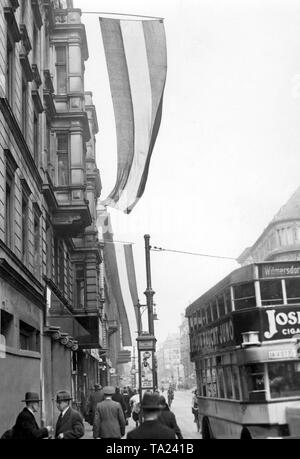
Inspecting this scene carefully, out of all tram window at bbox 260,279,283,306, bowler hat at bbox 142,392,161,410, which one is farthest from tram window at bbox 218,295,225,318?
bowler hat at bbox 142,392,161,410

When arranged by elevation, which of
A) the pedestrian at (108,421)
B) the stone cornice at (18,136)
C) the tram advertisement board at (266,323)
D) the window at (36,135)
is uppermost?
the window at (36,135)

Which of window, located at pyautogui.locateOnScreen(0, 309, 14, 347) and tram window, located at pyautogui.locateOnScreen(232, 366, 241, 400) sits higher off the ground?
window, located at pyautogui.locateOnScreen(0, 309, 14, 347)

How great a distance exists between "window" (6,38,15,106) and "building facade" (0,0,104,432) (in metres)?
0.02

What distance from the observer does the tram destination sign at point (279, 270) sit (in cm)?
1064

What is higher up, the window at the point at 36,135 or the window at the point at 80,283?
the window at the point at 36,135

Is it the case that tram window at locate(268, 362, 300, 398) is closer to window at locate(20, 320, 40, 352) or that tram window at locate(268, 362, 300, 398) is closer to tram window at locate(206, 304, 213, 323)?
tram window at locate(206, 304, 213, 323)

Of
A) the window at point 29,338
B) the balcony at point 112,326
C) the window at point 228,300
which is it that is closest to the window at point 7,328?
the window at point 29,338

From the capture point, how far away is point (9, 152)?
14.0m

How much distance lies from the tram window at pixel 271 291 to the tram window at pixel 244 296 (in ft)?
0.55

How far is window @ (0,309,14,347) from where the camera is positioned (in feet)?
44.3

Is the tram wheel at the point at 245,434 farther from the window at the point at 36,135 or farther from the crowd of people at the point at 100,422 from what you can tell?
the window at the point at 36,135

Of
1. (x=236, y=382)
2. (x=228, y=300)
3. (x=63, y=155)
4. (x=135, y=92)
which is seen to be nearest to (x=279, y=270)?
(x=228, y=300)
